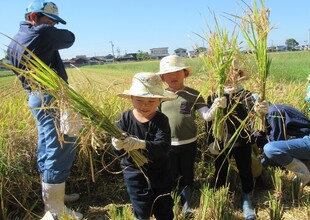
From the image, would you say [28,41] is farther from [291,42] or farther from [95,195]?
[291,42]

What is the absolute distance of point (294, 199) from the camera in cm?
283

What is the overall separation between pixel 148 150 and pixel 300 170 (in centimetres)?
176

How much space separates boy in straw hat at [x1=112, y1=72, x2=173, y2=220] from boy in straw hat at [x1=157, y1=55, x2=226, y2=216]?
0.53 metres

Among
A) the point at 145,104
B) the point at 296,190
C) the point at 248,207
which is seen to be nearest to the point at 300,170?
the point at 296,190

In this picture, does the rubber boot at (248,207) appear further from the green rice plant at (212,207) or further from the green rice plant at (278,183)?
the green rice plant at (278,183)

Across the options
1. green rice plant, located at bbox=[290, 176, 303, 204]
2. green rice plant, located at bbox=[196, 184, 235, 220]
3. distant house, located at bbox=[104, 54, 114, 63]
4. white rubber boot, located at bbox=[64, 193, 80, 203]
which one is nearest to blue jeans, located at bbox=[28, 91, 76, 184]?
white rubber boot, located at bbox=[64, 193, 80, 203]

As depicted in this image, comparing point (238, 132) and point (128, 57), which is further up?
point (128, 57)

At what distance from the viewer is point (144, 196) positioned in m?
2.05

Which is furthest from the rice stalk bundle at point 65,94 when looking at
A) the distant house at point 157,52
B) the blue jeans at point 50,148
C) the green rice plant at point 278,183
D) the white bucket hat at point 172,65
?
the distant house at point 157,52

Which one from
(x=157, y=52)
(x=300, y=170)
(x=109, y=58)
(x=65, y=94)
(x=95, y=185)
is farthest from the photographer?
(x=109, y=58)

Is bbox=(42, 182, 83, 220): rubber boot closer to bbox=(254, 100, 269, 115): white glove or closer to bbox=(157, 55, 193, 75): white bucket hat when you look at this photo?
bbox=(157, 55, 193, 75): white bucket hat

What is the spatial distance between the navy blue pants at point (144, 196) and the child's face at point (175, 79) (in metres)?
0.89

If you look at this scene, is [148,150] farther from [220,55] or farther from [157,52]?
[157,52]

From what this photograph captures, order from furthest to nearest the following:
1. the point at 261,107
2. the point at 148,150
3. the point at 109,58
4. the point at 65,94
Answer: the point at 109,58
the point at 261,107
the point at 148,150
the point at 65,94
